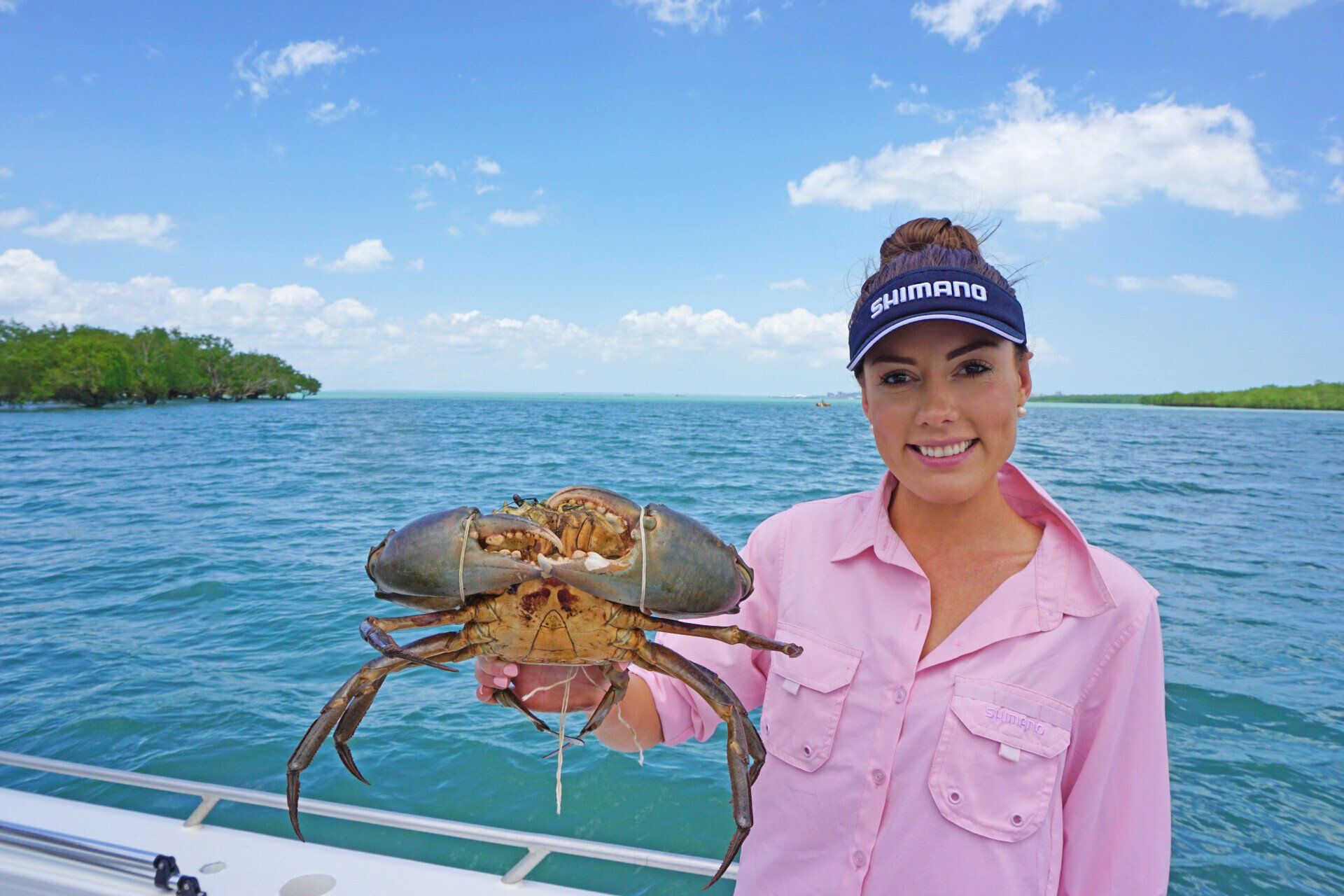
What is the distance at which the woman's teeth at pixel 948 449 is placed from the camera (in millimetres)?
1686

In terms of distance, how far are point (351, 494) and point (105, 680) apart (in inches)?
452

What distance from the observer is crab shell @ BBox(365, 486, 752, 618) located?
167 centimetres

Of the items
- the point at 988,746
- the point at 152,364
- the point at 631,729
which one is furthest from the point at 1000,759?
the point at 152,364

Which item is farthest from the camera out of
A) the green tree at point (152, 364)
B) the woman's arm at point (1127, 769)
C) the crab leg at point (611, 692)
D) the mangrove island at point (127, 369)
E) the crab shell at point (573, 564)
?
the green tree at point (152, 364)

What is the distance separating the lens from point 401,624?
189cm

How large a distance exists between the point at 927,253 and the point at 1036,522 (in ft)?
2.46

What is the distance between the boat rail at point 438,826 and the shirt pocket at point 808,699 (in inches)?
47.6

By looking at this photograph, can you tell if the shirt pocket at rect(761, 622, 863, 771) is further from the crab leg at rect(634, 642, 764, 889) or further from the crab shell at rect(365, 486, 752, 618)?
the crab shell at rect(365, 486, 752, 618)

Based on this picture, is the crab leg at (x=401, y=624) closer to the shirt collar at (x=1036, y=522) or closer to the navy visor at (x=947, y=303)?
the shirt collar at (x=1036, y=522)

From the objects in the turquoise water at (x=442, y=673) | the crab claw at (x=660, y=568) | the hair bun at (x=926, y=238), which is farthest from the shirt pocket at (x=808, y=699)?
the turquoise water at (x=442, y=673)

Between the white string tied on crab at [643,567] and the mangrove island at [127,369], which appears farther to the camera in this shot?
the mangrove island at [127,369]

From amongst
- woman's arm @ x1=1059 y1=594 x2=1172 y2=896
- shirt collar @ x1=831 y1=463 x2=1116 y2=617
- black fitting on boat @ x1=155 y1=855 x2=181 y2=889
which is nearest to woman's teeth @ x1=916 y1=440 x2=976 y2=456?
shirt collar @ x1=831 y1=463 x2=1116 y2=617

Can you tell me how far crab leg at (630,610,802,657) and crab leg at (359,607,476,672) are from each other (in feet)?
1.42

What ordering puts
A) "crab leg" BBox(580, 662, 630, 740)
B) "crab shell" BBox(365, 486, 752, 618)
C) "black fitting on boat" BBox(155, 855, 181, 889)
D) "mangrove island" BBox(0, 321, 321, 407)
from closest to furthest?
"crab shell" BBox(365, 486, 752, 618)
"crab leg" BBox(580, 662, 630, 740)
"black fitting on boat" BBox(155, 855, 181, 889)
"mangrove island" BBox(0, 321, 321, 407)
